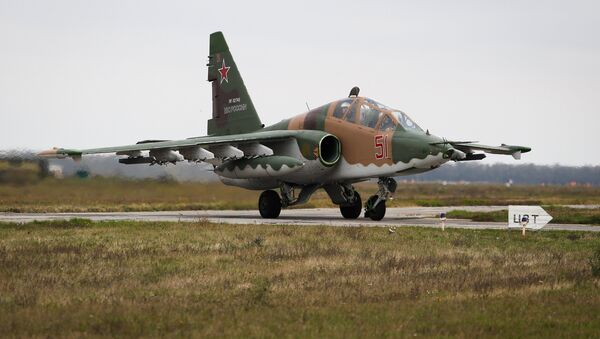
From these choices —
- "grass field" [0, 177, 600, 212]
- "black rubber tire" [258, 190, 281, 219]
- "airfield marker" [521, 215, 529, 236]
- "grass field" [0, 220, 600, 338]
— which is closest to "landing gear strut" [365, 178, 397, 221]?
"black rubber tire" [258, 190, 281, 219]

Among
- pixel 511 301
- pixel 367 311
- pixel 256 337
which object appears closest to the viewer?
pixel 256 337

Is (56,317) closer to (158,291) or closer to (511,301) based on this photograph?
(158,291)

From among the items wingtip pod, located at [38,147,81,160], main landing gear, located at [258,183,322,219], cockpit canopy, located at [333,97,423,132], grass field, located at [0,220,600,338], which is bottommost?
grass field, located at [0,220,600,338]

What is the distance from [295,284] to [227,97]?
1958 cm

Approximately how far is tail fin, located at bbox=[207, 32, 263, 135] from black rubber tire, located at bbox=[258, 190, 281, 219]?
3314mm

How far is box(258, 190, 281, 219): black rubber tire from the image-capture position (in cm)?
2812

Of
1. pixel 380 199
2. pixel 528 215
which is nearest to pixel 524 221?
pixel 528 215

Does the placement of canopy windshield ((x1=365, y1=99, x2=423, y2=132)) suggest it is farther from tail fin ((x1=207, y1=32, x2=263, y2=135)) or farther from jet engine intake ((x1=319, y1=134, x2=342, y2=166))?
tail fin ((x1=207, y1=32, x2=263, y2=135))

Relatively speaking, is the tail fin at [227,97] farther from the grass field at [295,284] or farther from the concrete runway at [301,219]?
the grass field at [295,284]

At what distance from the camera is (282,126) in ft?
94.1

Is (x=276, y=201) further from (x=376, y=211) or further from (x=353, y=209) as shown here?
(x=376, y=211)

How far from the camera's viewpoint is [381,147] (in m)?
25.2

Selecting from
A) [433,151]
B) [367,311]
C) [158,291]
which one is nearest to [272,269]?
[158,291]

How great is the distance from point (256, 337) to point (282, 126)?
1990 centimetres
